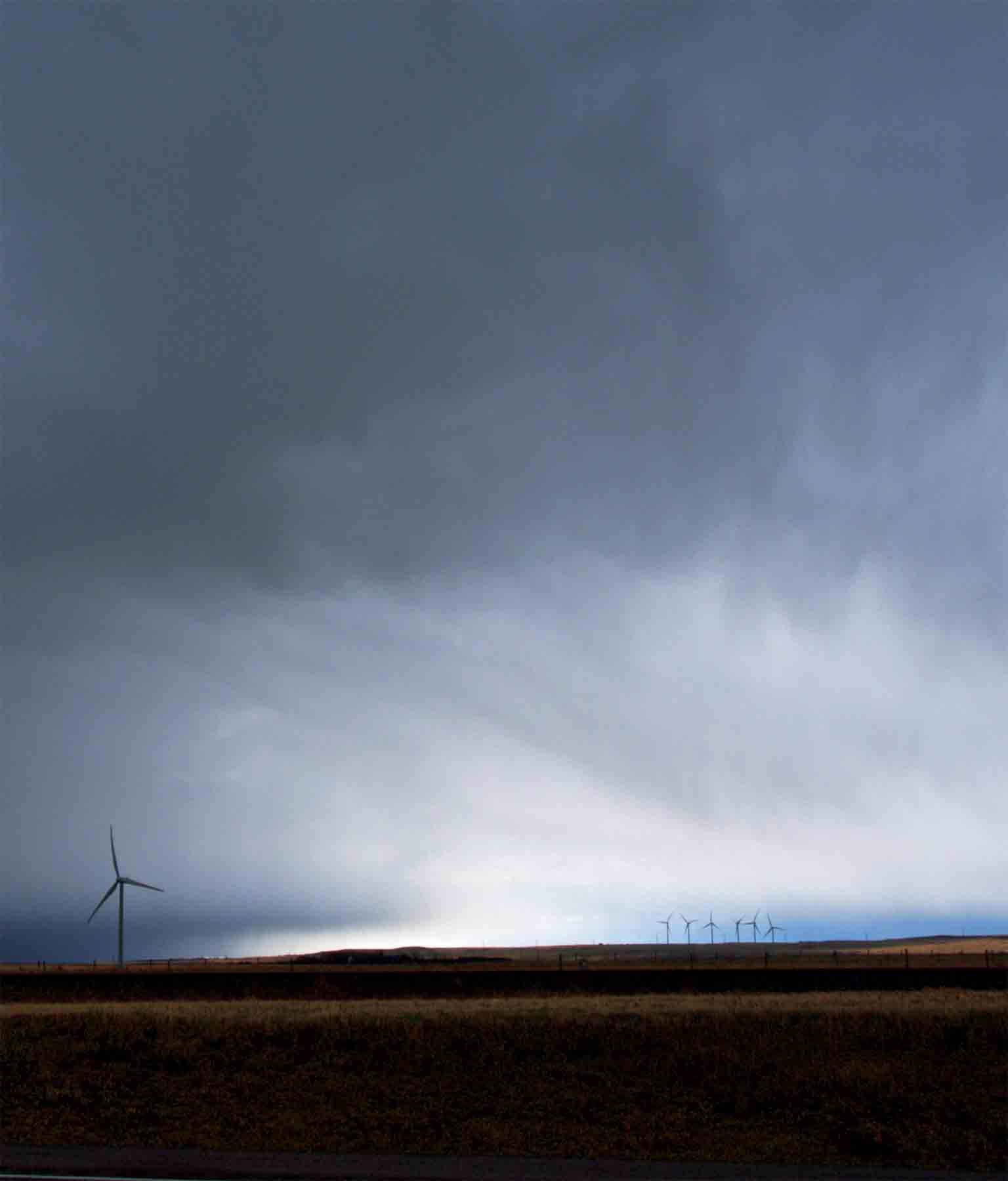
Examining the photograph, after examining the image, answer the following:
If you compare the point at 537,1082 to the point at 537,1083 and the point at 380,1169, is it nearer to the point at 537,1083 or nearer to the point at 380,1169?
the point at 537,1083

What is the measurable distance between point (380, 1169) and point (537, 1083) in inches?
306

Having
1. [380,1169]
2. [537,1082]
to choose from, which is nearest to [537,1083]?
[537,1082]

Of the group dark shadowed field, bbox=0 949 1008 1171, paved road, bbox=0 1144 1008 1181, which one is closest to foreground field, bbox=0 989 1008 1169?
dark shadowed field, bbox=0 949 1008 1171

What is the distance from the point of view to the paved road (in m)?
18.7

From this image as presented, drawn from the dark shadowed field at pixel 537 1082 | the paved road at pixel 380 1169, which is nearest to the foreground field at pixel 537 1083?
the dark shadowed field at pixel 537 1082

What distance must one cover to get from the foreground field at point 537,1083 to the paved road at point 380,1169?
3.22 ft

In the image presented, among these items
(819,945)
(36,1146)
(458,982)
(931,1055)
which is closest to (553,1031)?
(931,1055)

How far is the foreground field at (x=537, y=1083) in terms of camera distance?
72.9ft

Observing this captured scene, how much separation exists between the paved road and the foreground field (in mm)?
981

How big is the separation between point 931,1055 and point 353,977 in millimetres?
43579

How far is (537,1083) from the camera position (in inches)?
1041

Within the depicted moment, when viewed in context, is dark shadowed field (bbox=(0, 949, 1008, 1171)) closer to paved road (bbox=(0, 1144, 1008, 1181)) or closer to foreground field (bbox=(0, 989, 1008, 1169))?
foreground field (bbox=(0, 989, 1008, 1169))

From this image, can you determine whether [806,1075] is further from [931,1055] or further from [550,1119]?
[550,1119]

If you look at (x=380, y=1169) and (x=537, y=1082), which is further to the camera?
(x=537, y=1082)
